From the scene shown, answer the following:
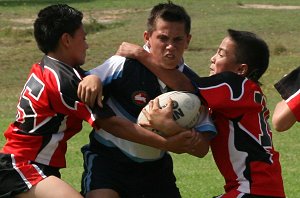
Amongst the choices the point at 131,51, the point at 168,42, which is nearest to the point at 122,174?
the point at 131,51

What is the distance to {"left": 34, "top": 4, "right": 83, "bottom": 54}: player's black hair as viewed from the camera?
19.6ft

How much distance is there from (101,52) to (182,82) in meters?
17.1

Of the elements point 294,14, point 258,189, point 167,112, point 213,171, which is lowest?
point 294,14

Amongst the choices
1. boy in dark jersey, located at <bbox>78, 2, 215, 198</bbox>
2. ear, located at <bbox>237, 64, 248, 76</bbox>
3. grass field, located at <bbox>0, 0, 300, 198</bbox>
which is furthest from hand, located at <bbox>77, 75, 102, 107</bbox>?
grass field, located at <bbox>0, 0, 300, 198</bbox>

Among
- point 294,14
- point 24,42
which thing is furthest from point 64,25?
point 294,14

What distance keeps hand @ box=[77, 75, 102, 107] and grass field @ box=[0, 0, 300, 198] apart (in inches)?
108

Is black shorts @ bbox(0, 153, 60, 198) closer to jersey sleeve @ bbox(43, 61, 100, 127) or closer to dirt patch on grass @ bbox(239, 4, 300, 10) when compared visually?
jersey sleeve @ bbox(43, 61, 100, 127)

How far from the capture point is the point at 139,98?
594cm

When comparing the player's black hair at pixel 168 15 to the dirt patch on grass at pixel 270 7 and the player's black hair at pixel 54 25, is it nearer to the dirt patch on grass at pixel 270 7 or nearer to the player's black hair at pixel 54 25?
the player's black hair at pixel 54 25

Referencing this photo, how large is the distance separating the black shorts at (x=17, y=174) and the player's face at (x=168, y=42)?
3.16 feet

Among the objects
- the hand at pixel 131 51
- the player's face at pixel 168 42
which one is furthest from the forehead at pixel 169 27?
the hand at pixel 131 51

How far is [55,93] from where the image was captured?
18.9ft

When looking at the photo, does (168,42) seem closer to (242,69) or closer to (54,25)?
(242,69)

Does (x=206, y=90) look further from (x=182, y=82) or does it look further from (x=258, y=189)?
(x=258, y=189)
